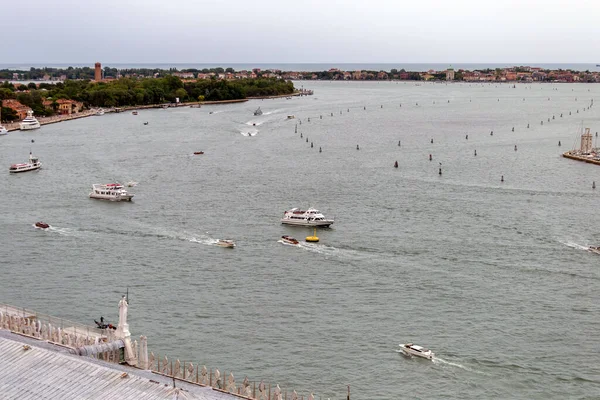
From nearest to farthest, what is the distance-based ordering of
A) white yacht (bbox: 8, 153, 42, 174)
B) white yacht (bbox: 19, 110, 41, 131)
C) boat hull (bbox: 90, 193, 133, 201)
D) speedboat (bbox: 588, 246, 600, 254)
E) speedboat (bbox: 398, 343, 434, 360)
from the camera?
speedboat (bbox: 398, 343, 434, 360) < speedboat (bbox: 588, 246, 600, 254) < boat hull (bbox: 90, 193, 133, 201) < white yacht (bbox: 8, 153, 42, 174) < white yacht (bbox: 19, 110, 41, 131)

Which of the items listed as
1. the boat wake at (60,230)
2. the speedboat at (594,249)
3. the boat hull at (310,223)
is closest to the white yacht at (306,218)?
the boat hull at (310,223)

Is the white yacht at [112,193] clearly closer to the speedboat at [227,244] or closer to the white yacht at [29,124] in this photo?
the speedboat at [227,244]

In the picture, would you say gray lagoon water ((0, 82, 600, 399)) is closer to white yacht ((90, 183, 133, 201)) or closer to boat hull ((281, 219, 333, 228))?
boat hull ((281, 219, 333, 228))

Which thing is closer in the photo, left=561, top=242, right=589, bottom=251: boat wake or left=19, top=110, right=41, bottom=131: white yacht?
left=561, top=242, right=589, bottom=251: boat wake

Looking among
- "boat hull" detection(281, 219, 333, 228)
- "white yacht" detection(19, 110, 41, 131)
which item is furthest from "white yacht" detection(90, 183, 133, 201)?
"white yacht" detection(19, 110, 41, 131)

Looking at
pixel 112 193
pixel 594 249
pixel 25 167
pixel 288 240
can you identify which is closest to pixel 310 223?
pixel 288 240

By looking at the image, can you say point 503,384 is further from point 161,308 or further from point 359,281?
point 161,308

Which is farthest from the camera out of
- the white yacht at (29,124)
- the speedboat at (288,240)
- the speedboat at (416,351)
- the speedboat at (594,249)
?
the white yacht at (29,124)
